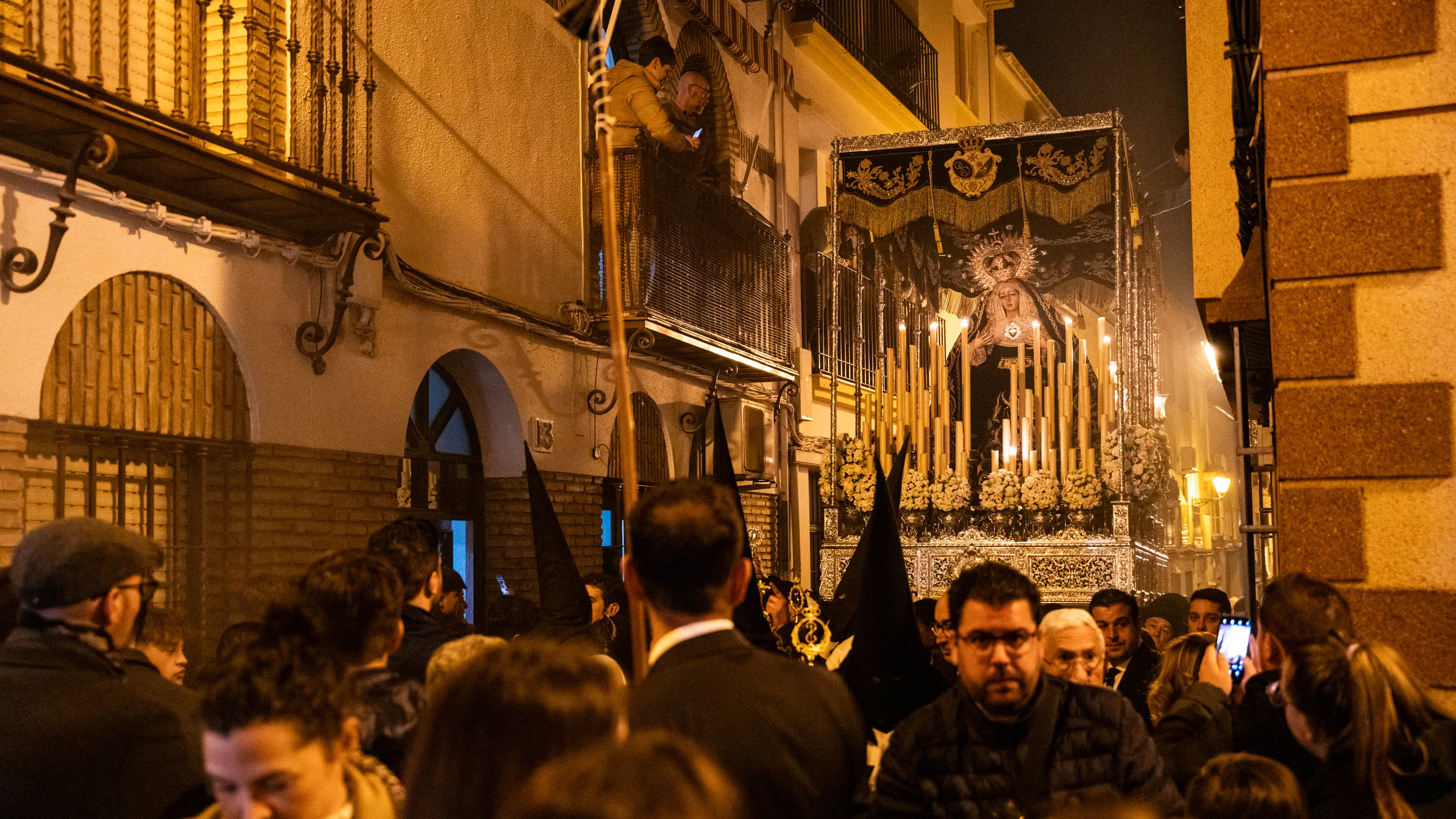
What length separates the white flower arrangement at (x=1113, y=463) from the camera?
43.9 ft

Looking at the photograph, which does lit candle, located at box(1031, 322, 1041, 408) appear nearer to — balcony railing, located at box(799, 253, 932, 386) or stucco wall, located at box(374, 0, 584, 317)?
balcony railing, located at box(799, 253, 932, 386)

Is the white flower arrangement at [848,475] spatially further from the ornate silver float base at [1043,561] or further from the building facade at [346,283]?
the building facade at [346,283]

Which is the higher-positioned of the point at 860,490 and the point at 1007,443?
the point at 1007,443

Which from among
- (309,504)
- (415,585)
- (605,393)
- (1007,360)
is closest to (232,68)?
(309,504)

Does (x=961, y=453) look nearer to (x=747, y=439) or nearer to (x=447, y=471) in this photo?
(x=747, y=439)

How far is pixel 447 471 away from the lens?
11.1 meters

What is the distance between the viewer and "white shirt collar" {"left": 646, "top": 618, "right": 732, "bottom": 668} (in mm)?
2777

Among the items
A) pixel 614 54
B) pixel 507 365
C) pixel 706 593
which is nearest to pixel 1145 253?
pixel 614 54

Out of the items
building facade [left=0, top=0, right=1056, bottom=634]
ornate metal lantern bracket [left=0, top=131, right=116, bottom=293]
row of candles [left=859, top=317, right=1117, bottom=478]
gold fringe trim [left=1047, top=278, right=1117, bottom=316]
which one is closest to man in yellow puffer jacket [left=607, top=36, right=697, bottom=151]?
building facade [left=0, top=0, right=1056, bottom=634]

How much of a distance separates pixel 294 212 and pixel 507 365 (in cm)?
329

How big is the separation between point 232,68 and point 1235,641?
6336mm

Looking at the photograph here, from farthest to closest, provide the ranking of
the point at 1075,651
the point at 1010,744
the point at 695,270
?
the point at 695,270 → the point at 1075,651 → the point at 1010,744

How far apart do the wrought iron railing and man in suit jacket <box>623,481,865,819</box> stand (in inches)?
185

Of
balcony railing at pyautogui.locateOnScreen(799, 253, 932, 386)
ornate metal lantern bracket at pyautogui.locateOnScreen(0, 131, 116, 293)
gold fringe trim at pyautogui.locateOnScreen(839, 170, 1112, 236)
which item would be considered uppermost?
gold fringe trim at pyautogui.locateOnScreen(839, 170, 1112, 236)
